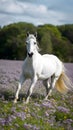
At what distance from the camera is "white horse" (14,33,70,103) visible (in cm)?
1114

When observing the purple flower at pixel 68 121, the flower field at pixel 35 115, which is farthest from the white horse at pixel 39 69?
the purple flower at pixel 68 121

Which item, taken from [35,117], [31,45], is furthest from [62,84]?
[35,117]

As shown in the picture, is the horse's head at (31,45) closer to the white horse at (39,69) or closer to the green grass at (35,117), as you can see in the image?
the white horse at (39,69)

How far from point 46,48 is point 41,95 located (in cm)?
3242

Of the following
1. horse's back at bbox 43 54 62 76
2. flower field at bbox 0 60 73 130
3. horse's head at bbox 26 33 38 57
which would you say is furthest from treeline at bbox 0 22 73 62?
flower field at bbox 0 60 73 130

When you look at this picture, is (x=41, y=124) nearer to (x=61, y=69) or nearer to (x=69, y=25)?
(x=61, y=69)

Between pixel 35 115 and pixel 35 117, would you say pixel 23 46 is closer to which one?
pixel 35 115

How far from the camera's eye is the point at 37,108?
9562 millimetres

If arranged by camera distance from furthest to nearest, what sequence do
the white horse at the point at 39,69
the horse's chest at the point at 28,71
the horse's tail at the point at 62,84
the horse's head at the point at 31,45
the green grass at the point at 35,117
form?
the horse's tail at the point at 62,84 < the horse's chest at the point at 28,71 < the white horse at the point at 39,69 < the horse's head at the point at 31,45 < the green grass at the point at 35,117

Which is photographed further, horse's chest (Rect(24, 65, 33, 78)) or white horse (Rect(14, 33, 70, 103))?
horse's chest (Rect(24, 65, 33, 78))

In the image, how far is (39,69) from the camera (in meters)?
11.8

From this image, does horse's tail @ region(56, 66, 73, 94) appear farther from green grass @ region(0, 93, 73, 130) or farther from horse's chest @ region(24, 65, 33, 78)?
green grass @ region(0, 93, 73, 130)

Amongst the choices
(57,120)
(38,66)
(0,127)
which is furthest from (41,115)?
(38,66)

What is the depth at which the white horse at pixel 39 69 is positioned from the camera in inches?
439
